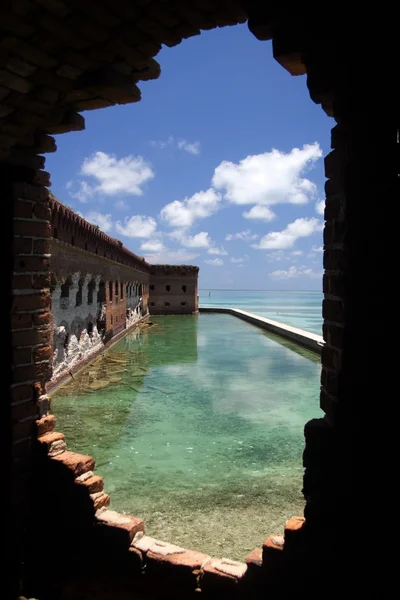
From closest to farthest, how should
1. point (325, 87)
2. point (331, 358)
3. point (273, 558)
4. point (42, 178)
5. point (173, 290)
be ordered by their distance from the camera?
point (325, 87)
point (331, 358)
point (273, 558)
point (42, 178)
point (173, 290)

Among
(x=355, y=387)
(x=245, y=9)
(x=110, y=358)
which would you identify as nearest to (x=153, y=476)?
(x=355, y=387)

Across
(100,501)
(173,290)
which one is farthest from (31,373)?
(173,290)

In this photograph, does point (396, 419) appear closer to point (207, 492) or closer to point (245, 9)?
point (245, 9)

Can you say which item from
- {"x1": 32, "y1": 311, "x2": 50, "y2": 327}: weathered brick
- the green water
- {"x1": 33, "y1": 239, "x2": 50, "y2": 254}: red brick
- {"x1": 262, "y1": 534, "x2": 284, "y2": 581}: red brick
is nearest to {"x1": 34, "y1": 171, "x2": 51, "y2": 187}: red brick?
{"x1": 33, "y1": 239, "x2": 50, "y2": 254}: red brick

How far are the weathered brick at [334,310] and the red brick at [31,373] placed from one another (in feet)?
7.37

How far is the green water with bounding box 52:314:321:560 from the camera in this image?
4188mm

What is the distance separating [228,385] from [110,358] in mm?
5112

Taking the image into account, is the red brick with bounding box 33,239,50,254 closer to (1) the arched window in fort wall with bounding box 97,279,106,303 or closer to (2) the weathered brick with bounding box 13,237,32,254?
(2) the weathered brick with bounding box 13,237,32,254

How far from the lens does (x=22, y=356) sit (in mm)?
3238

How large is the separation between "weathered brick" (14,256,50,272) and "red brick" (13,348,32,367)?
24.3 inches

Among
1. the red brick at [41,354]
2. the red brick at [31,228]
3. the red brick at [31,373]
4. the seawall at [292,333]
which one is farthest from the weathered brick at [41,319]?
the seawall at [292,333]

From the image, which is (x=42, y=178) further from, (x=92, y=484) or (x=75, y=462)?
(x=92, y=484)

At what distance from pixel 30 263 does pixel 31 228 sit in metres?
0.27

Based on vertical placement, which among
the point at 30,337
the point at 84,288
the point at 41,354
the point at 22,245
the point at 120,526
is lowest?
the point at 120,526
